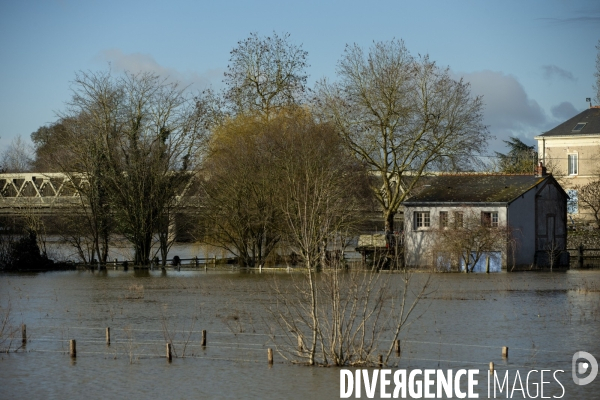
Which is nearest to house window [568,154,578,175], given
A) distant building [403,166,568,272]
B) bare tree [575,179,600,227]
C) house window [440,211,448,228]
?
bare tree [575,179,600,227]

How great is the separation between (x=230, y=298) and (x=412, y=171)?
2831 centimetres

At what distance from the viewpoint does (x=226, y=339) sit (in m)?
23.6

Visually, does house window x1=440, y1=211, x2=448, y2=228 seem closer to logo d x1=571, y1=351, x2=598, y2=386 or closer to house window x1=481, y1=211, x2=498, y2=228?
house window x1=481, y1=211, x2=498, y2=228

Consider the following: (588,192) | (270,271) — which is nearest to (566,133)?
(588,192)

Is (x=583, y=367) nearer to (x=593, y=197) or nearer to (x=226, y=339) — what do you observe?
(x=226, y=339)

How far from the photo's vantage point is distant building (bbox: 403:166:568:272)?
52344mm

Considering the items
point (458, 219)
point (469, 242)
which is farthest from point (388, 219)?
point (469, 242)

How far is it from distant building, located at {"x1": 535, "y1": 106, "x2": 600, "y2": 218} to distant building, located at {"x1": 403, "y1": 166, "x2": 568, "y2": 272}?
15.7 metres

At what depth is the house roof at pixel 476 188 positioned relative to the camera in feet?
176

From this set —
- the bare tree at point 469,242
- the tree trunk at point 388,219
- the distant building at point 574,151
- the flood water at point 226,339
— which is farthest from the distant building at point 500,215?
the distant building at point 574,151

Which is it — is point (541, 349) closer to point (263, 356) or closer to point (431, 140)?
point (263, 356)

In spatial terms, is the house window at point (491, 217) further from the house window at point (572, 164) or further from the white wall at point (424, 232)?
the house window at point (572, 164)

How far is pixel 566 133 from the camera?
7356 cm

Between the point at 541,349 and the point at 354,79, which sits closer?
the point at 541,349
